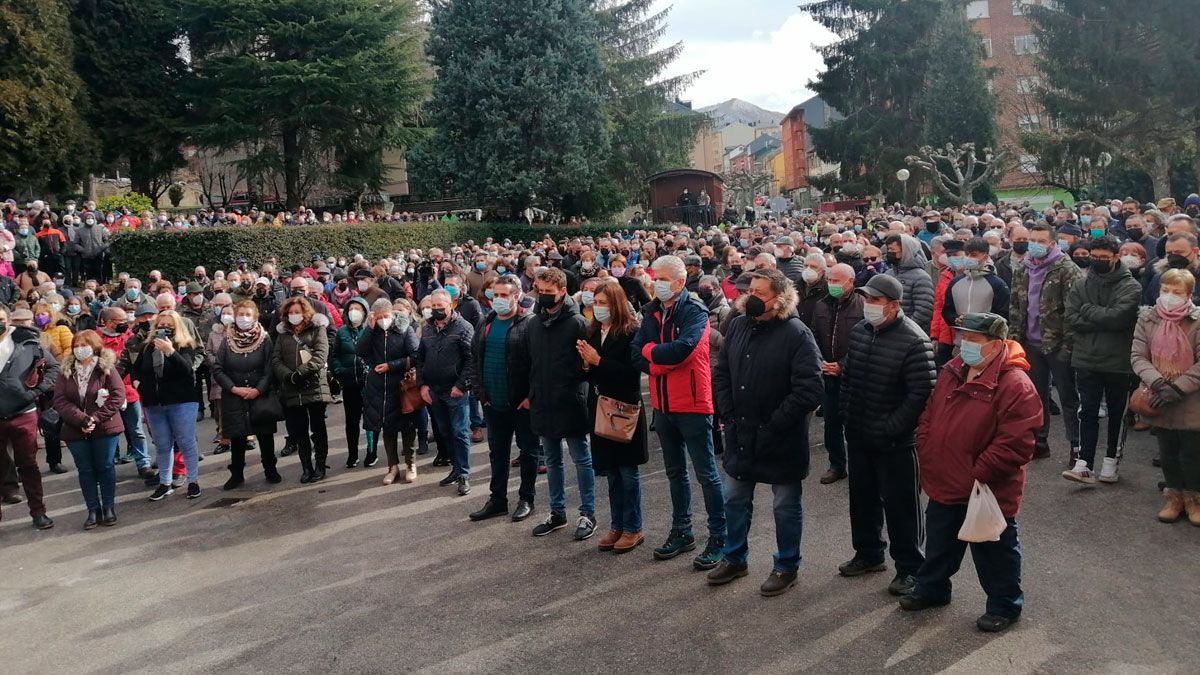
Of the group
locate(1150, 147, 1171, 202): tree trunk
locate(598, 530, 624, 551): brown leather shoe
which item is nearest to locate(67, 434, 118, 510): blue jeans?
locate(598, 530, 624, 551): brown leather shoe

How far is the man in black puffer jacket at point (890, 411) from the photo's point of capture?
5227 millimetres

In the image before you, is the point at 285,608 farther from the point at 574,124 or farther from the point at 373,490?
the point at 574,124

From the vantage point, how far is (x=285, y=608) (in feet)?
19.7

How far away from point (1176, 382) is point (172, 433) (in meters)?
8.60

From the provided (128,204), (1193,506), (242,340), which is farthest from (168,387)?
(128,204)

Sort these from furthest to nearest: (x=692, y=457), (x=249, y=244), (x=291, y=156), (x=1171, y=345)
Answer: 1. (x=291, y=156)
2. (x=249, y=244)
3. (x=1171, y=345)
4. (x=692, y=457)

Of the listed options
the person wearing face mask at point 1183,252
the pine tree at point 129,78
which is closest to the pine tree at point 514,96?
the pine tree at point 129,78

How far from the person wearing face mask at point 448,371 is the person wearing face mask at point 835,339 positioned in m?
3.17

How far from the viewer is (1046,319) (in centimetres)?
782

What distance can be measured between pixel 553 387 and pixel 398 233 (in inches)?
899

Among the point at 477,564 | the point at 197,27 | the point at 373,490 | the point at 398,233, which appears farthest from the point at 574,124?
the point at 477,564

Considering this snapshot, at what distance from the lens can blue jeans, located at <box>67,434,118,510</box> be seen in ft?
26.8

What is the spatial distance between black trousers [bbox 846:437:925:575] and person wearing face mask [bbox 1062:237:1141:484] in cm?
252

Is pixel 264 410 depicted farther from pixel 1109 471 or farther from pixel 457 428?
pixel 1109 471
